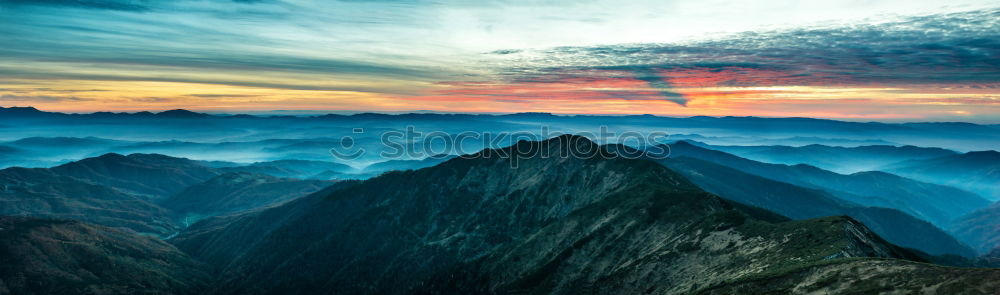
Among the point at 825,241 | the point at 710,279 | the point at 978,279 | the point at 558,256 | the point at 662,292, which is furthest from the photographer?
the point at 558,256

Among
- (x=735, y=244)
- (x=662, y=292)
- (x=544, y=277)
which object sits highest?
(x=735, y=244)

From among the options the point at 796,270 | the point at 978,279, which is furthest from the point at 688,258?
the point at 978,279

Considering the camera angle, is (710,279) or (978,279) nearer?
(978,279)

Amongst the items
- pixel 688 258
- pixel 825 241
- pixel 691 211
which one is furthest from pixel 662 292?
pixel 691 211

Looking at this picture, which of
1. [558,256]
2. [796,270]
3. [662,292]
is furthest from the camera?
[558,256]

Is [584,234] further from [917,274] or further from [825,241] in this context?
[917,274]

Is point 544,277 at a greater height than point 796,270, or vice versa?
point 796,270

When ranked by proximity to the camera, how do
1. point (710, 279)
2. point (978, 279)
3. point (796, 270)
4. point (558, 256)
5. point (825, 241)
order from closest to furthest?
1. point (978, 279)
2. point (796, 270)
3. point (825, 241)
4. point (710, 279)
5. point (558, 256)

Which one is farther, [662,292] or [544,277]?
[544,277]

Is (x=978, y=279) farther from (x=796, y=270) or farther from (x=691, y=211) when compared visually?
(x=691, y=211)
